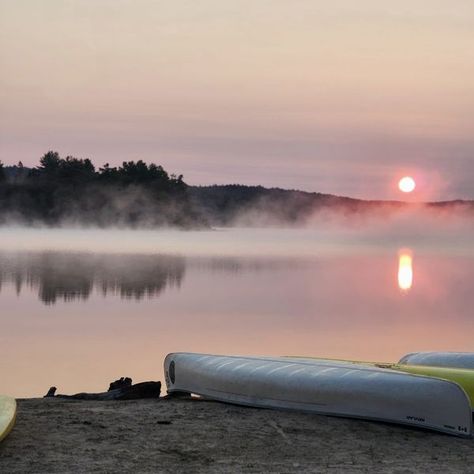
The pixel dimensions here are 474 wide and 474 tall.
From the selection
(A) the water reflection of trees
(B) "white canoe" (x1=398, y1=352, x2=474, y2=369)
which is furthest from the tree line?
(B) "white canoe" (x1=398, y1=352, x2=474, y2=369)

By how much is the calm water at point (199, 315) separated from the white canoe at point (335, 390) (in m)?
3.21

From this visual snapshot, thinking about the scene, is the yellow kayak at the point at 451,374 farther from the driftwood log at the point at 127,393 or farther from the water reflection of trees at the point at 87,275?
the water reflection of trees at the point at 87,275

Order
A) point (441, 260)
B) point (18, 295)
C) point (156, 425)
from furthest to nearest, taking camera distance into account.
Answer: point (441, 260)
point (18, 295)
point (156, 425)

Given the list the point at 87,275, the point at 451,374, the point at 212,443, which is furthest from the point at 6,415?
the point at 87,275

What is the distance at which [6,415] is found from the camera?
541 centimetres

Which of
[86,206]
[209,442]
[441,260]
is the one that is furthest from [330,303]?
[86,206]

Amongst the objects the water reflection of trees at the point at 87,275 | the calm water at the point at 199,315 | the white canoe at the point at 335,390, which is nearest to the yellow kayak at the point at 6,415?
the white canoe at the point at 335,390

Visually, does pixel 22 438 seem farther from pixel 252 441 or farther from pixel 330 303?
pixel 330 303

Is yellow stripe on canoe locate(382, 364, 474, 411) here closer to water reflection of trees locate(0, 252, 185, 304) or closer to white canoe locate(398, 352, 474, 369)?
white canoe locate(398, 352, 474, 369)

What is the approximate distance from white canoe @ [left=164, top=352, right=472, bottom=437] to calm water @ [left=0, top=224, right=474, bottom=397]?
126 inches

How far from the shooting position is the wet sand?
485cm

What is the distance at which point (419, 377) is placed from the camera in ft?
19.6

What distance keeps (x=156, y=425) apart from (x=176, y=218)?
7930cm

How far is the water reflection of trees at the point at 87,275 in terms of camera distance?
72.4ft
